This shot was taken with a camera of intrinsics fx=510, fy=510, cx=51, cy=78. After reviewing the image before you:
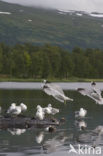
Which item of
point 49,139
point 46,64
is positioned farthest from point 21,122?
point 46,64

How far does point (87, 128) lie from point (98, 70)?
13981 centimetres

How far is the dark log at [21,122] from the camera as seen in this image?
32812 mm

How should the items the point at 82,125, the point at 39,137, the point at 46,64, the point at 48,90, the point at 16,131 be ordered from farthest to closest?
the point at 46,64
the point at 82,125
the point at 16,131
the point at 39,137
the point at 48,90

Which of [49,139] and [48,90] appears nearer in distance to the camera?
[48,90]

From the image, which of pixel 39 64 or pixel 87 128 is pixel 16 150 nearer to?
pixel 87 128

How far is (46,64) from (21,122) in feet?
399

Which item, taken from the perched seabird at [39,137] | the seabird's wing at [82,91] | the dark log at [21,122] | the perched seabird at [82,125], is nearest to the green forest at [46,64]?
the perched seabird at [82,125]

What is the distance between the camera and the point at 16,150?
2492 centimetres

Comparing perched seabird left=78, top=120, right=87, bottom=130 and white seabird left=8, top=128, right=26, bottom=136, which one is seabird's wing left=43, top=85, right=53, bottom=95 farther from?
perched seabird left=78, top=120, right=87, bottom=130

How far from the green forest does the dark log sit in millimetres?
116973

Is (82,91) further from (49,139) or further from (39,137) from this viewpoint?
(39,137)

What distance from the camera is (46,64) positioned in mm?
154500

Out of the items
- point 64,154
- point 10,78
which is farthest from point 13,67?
point 64,154

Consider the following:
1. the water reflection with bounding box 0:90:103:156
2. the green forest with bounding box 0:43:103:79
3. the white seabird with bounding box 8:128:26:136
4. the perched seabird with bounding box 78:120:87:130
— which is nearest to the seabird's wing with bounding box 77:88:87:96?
the water reflection with bounding box 0:90:103:156
